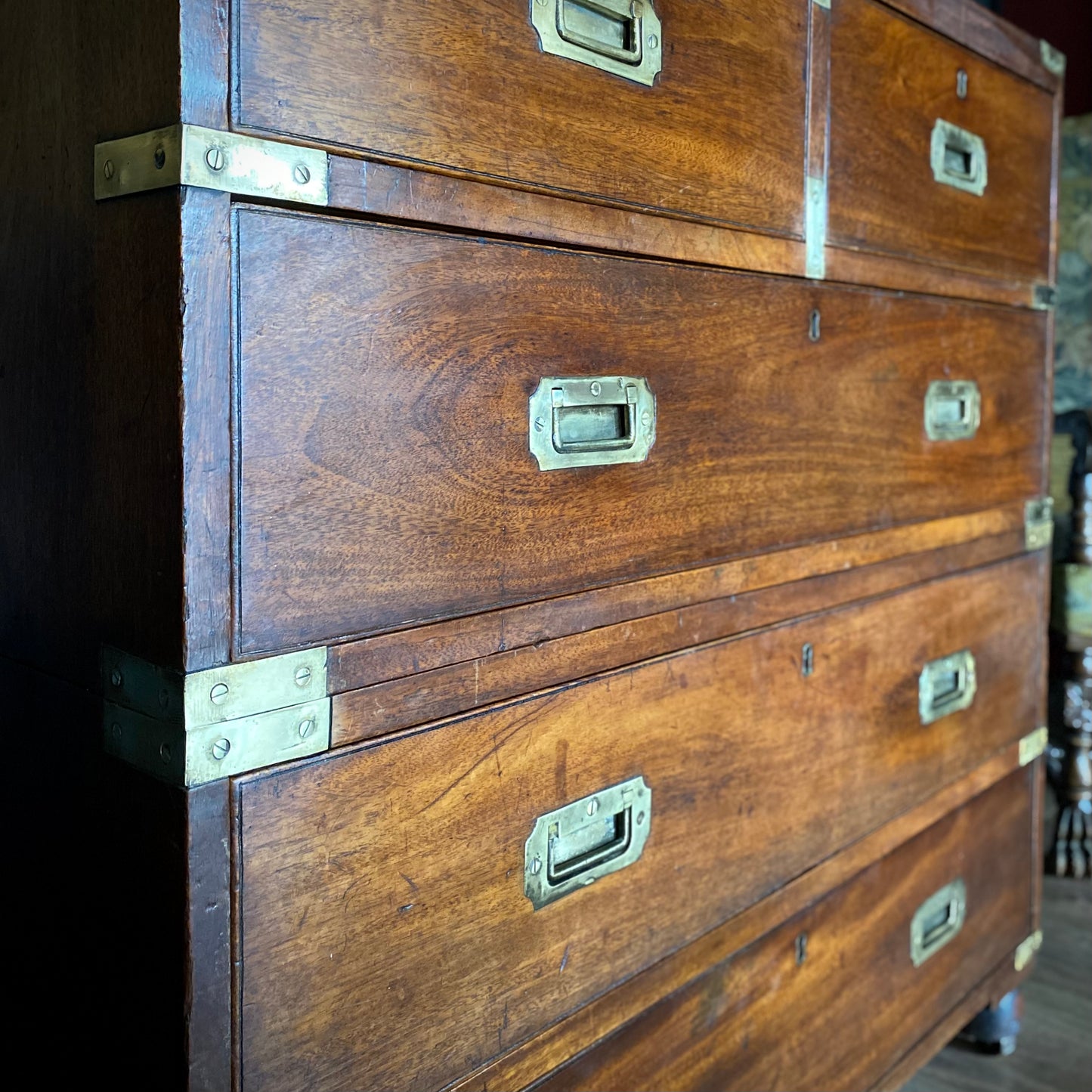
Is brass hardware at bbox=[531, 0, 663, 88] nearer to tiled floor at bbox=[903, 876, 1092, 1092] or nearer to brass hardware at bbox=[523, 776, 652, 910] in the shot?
brass hardware at bbox=[523, 776, 652, 910]

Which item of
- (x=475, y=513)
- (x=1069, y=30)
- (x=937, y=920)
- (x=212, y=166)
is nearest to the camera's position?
(x=212, y=166)

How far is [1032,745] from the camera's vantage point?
1610 millimetres

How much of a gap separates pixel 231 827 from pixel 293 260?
0.32 metres

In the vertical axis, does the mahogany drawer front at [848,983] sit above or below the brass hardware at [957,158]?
below

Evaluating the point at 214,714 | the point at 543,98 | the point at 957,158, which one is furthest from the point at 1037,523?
the point at 214,714

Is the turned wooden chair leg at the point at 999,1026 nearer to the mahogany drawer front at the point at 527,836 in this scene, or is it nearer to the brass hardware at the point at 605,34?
the mahogany drawer front at the point at 527,836

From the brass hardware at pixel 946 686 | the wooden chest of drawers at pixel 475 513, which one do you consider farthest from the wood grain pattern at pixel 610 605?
the brass hardware at pixel 946 686

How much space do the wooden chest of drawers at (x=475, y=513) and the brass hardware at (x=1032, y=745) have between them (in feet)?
1.28

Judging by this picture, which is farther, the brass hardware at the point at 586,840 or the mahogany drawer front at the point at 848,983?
the mahogany drawer front at the point at 848,983

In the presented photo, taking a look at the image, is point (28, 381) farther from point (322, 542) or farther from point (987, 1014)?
point (987, 1014)

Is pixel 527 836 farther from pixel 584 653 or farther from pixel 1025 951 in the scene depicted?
pixel 1025 951

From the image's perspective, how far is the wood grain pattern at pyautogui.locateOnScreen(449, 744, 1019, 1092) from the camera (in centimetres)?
86

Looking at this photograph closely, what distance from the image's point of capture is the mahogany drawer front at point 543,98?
2.15ft

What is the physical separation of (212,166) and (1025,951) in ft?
5.16
